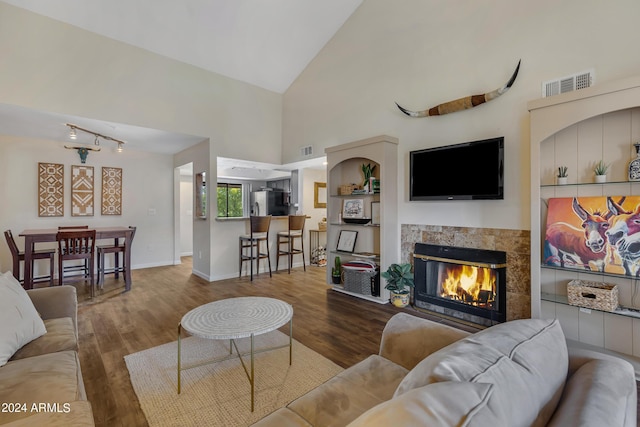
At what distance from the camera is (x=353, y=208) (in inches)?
171

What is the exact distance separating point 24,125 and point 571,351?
6232 millimetres

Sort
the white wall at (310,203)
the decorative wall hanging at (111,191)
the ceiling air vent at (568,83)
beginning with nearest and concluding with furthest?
the ceiling air vent at (568,83) < the decorative wall hanging at (111,191) < the white wall at (310,203)

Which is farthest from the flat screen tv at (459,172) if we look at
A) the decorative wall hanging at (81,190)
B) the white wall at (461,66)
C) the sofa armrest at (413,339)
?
the decorative wall hanging at (81,190)

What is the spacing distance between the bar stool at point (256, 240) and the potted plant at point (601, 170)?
409 cm

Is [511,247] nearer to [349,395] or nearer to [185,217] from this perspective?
[349,395]

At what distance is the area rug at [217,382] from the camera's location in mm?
1765

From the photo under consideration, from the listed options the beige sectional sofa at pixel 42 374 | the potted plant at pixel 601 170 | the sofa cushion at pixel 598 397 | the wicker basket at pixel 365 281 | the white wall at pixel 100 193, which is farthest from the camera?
the white wall at pixel 100 193

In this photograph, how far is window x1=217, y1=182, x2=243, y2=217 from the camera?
8273mm

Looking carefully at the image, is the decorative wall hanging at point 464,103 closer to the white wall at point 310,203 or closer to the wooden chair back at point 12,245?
the white wall at point 310,203

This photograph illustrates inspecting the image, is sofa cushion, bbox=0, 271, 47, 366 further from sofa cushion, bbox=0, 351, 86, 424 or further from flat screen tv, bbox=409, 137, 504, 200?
flat screen tv, bbox=409, 137, 504, 200

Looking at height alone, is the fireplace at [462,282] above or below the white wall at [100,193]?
below

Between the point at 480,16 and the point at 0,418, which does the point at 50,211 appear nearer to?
the point at 0,418

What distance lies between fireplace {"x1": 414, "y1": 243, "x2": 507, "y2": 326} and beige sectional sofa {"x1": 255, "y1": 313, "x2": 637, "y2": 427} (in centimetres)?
211

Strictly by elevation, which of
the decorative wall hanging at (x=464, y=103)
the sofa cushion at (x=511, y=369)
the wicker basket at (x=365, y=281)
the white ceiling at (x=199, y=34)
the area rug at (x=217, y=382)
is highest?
the white ceiling at (x=199, y=34)
